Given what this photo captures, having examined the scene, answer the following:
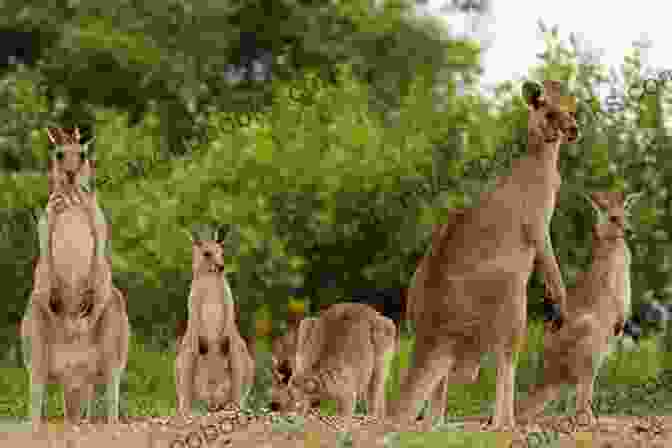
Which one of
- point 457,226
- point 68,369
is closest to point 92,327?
point 68,369

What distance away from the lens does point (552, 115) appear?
630 centimetres

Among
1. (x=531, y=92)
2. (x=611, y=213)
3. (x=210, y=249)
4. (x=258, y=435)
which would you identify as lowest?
(x=258, y=435)

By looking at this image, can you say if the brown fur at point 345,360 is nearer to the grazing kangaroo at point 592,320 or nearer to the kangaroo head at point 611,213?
the grazing kangaroo at point 592,320

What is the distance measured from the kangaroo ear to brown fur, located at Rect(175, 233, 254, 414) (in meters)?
2.61

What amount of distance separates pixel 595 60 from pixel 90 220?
1184cm

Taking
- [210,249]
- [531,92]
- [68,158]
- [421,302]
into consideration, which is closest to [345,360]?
[210,249]

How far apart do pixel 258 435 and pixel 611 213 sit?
99.7 inches

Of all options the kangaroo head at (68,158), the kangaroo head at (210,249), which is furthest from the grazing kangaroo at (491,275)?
the kangaroo head at (68,158)

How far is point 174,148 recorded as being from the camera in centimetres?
2488

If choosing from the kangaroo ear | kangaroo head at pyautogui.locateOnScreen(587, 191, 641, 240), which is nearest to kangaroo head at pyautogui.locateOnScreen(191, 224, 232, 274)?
kangaroo head at pyautogui.locateOnScreen(587, 191, 641, 240)

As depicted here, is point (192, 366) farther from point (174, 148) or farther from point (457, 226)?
point (174, 148)

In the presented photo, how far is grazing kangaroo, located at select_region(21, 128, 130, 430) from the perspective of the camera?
7367 mm

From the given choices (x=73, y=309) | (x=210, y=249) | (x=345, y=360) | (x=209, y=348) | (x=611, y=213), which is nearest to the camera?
(x=73, y=309)

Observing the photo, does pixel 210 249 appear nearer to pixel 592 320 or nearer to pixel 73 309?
pixel 73 309
